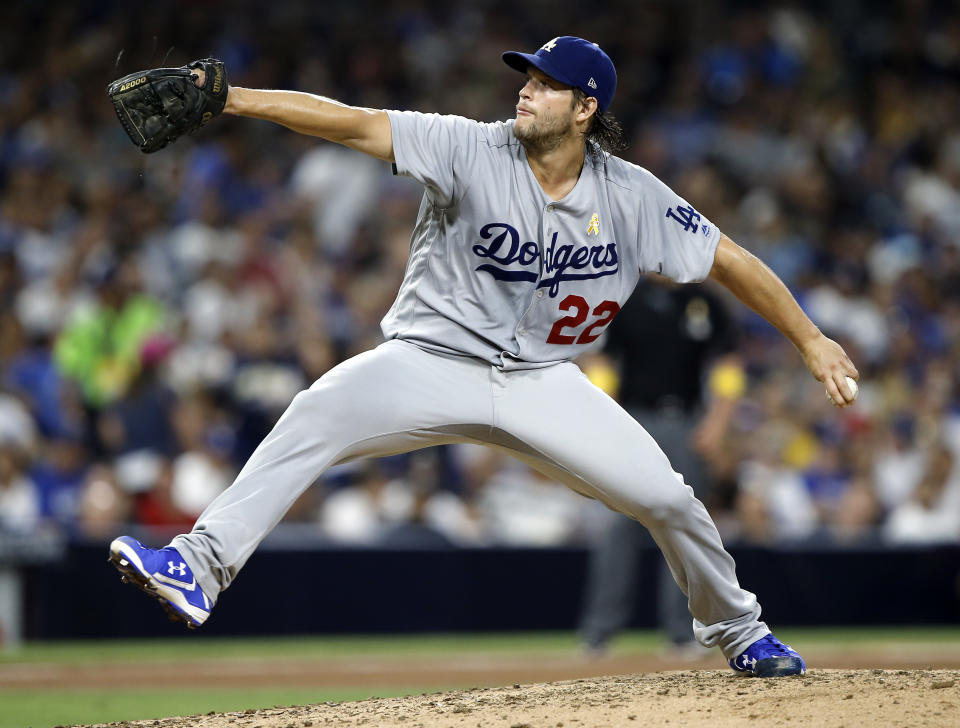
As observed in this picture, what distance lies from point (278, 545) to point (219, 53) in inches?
228

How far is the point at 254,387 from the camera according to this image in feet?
33.2

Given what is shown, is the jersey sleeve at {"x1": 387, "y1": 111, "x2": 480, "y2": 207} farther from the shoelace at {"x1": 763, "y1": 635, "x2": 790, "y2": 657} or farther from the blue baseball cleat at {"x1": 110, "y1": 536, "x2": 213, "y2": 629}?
the shoelace at {"x1": 763, "y1": 635, "x2": 790, "y2": 657}

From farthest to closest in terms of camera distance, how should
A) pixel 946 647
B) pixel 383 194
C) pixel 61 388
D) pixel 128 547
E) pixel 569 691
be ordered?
pixel 383 194 < pixel 61 388 < pixel 946 647 < pixel 569 691 < pixel 128 547

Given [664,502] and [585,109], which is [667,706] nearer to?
[664,502]

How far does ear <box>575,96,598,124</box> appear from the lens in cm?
480

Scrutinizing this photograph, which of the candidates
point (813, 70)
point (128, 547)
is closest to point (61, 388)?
point (128, 547)

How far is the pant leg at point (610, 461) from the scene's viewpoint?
184 inches

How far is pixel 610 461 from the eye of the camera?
4.68 metres

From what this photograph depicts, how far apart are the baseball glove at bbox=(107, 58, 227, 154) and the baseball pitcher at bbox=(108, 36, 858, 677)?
0.07 feet

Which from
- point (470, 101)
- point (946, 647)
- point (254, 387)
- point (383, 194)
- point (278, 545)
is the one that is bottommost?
point (946, 647)

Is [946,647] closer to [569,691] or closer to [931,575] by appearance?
[931,575]

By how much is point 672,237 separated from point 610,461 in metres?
0.86

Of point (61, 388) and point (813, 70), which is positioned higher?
point (813, 70)

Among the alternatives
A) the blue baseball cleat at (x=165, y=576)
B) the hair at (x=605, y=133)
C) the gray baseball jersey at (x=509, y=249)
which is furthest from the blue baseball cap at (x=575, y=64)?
the blue baseball cleat at (x=165, y=576)
